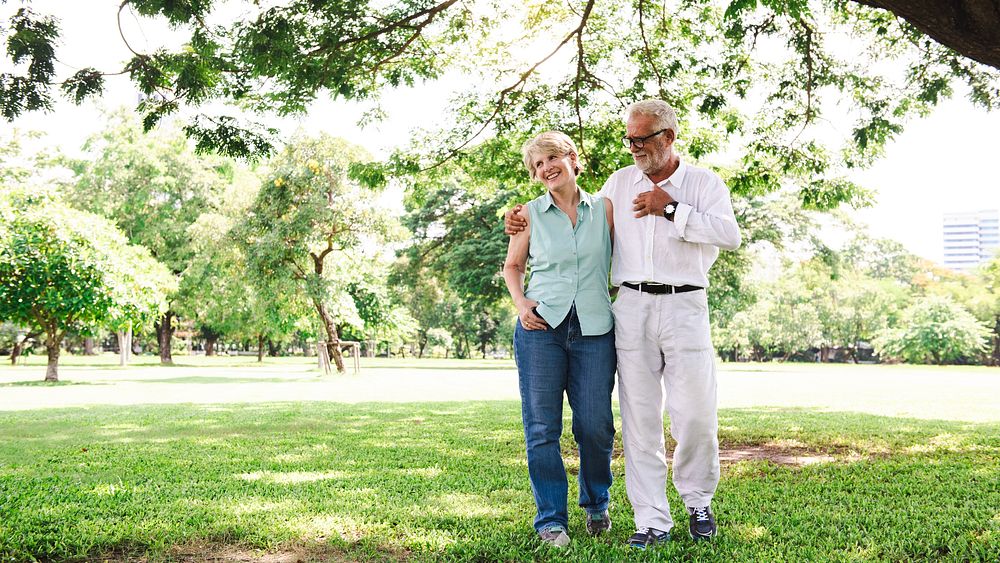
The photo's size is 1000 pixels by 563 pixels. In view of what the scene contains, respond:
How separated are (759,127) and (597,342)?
24.9ft

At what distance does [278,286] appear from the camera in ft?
76.4

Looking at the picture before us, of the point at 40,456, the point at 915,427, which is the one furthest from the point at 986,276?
the point at 40,456

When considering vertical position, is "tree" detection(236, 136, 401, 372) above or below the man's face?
above

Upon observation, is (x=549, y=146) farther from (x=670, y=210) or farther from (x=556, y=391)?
(x=556, y=391)

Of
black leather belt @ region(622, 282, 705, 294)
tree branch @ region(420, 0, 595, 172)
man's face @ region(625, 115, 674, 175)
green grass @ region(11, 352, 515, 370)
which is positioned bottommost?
green grass @ region(11, 352, 515, 370)

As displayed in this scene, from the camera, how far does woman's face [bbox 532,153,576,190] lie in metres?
3.77

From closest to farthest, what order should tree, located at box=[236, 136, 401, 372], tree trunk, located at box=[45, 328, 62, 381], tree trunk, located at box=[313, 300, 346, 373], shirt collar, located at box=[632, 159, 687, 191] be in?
shirt collar, located at box=[632, 159, 687, 191] < tree trunk, located at box=[45, 328, 62, 381] < tree, located at box=[236, 136, 401, 372] < tree trunk, located at box=[313, 300, 346, 373]

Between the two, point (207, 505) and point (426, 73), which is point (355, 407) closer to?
point (426, 73)

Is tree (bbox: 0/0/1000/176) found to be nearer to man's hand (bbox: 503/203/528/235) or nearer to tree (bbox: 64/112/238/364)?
man's hand (bbox: 503/203/528/235)

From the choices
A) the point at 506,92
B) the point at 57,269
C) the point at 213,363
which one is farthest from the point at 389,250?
the point at 213,363

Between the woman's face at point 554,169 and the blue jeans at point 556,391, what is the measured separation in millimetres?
649

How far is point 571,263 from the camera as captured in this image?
373 cm

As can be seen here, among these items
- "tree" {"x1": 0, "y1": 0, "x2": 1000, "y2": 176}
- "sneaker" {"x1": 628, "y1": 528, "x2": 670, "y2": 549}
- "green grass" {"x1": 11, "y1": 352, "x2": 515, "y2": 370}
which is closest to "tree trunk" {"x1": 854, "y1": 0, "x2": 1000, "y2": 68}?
"tree" {"x1": 0, "y1": 0, "x2": 1000, "y2": 176}

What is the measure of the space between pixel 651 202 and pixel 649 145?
32 cm
